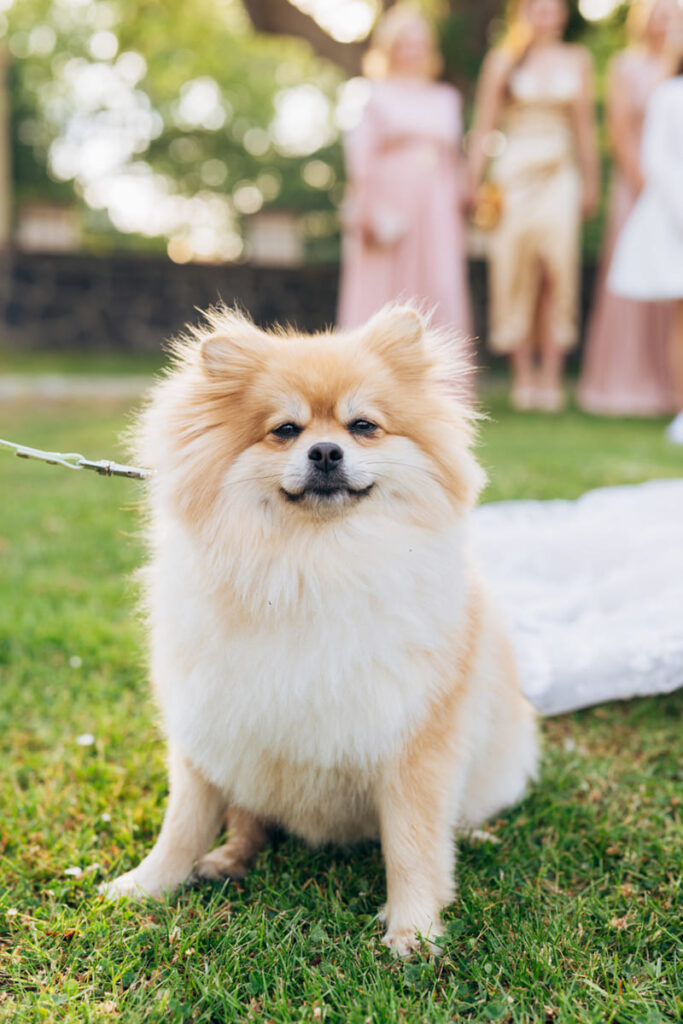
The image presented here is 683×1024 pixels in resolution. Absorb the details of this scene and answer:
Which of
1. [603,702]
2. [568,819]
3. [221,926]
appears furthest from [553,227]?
[221,926]

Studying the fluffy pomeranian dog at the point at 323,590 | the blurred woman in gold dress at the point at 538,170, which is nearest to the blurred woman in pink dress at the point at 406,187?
the blurred woman in gold dress at the point at 538,170

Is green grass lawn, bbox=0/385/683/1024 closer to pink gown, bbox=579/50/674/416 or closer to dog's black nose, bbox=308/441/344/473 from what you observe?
dog's black nose, bbox=308/441/344/473

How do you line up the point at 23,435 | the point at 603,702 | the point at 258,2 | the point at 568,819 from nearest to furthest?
the point at 568,819, the point at 603,702, the point at 23,435, the point at 258,2

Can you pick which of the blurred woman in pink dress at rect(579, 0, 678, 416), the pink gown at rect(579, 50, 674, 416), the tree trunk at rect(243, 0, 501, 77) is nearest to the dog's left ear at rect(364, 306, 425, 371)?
the blurred woman in pink dress at rect(579, 0, 678, 416)

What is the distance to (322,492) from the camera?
179 centimetres

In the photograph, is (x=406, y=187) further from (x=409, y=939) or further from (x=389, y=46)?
(x=409, y=939)

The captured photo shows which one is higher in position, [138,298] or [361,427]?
[361,427]

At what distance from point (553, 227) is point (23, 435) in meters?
5.11

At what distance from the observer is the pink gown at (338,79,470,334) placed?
755 centimetres

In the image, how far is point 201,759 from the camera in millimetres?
1954

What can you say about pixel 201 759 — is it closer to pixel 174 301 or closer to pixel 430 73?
pixel 430 73

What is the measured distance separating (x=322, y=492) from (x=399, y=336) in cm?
41

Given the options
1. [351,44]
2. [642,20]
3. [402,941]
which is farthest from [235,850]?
[351,44]

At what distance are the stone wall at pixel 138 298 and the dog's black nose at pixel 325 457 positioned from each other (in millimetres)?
11259
